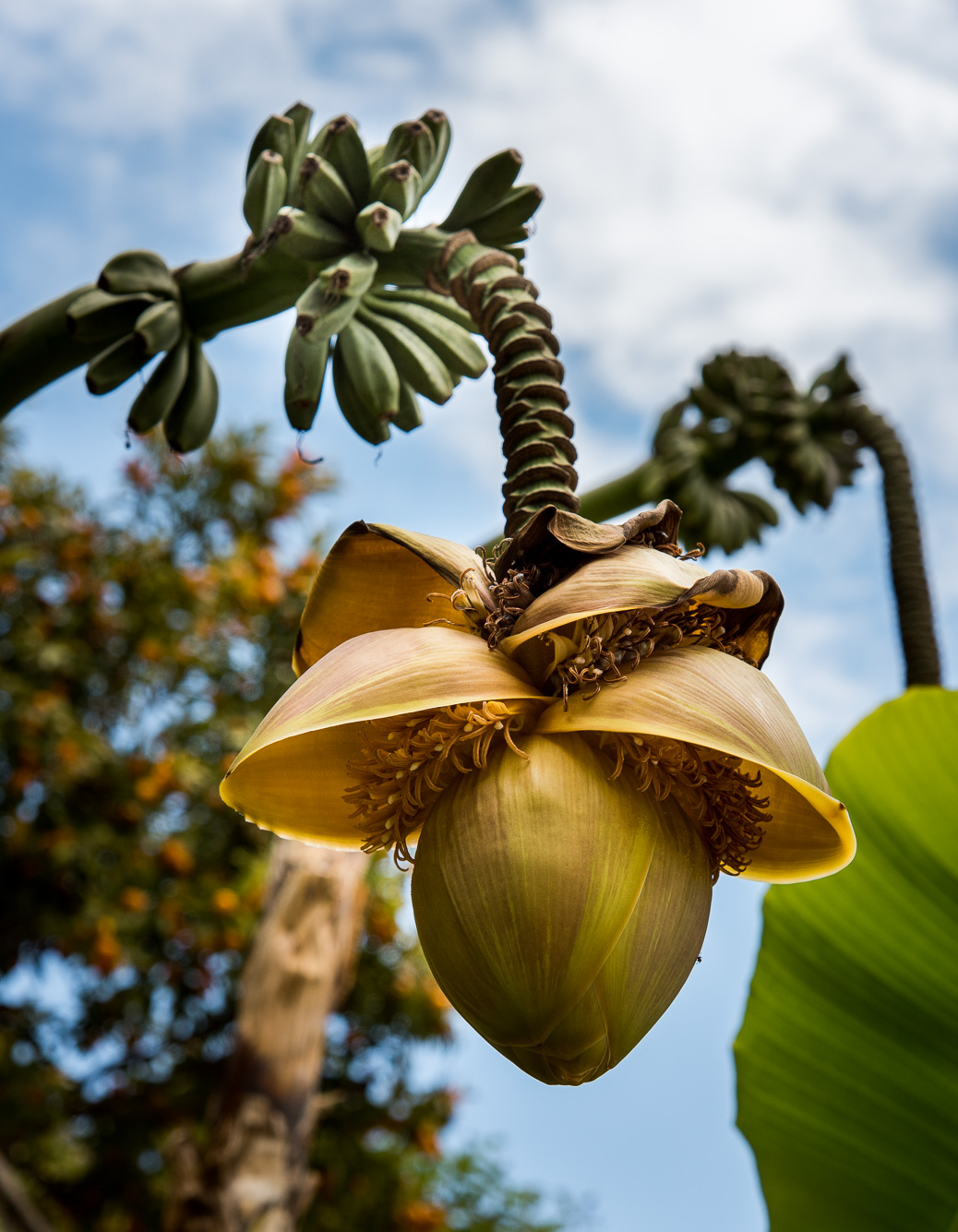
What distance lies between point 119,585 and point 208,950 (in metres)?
1.42

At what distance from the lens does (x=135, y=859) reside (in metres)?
3.54

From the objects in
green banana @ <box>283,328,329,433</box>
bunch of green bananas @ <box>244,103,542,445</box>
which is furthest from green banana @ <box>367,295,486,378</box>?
green banana @ <box>283,328,329,433</box>

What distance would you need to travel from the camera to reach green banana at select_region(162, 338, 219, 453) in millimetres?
824

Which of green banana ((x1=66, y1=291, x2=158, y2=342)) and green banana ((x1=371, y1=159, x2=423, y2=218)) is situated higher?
green banana ((x1=371, y1=159, x2=423, y2=218))

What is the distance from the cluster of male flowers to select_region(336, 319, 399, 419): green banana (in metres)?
0.20

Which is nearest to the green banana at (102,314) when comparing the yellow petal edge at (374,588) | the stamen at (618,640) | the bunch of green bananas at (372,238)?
the bunch of green bananas at (372,238)

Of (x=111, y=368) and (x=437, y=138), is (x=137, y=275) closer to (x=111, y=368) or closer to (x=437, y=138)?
→ (x=111, y=368)

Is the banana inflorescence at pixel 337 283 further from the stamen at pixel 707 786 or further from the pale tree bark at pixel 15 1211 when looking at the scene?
the pale tree bark at pixel 15 1211

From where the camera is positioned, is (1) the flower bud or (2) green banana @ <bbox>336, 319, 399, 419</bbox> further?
(2) green banana @ <bbox>336, 319, 399, 419</bbox>

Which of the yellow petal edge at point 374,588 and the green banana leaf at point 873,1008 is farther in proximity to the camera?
the green banana leaf at point 873,1008

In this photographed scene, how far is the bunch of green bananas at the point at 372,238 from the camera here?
2.12 ft

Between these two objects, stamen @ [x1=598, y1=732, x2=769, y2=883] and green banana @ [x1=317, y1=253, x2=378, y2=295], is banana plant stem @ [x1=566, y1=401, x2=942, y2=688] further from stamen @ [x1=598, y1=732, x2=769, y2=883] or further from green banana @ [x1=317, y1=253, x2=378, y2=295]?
green banana @ [x1=317, y1=253, x2=378, y2=295]

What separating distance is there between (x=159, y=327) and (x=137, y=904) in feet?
9.98

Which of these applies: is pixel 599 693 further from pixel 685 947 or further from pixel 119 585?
pixel 119 585
